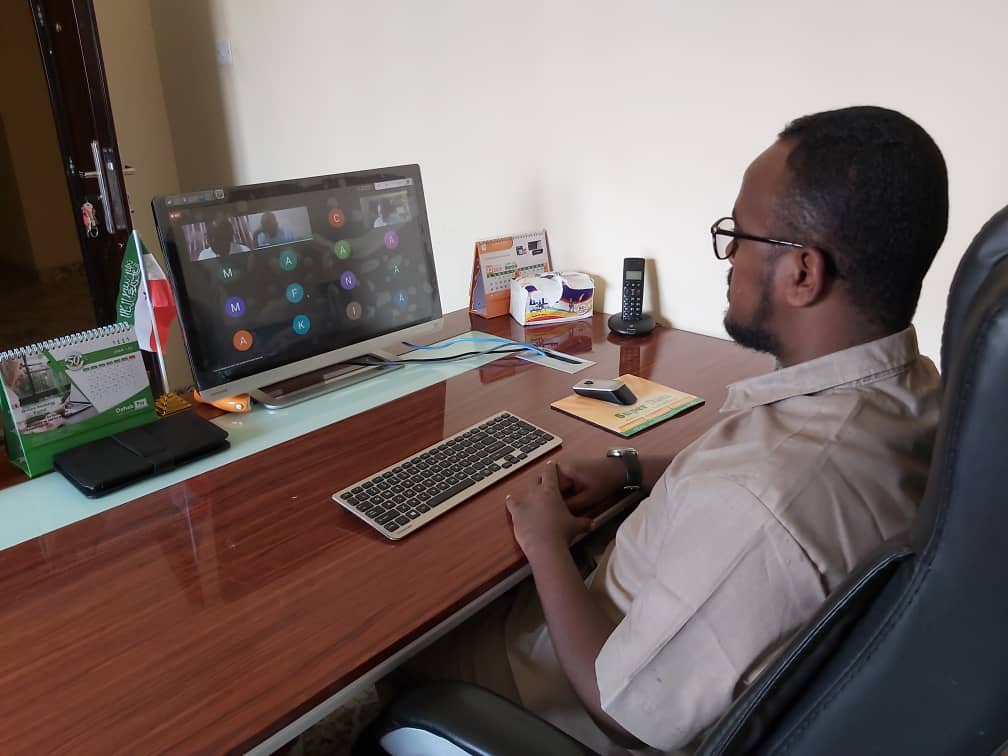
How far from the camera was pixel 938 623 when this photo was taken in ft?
1.58

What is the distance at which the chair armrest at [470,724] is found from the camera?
0.77 m

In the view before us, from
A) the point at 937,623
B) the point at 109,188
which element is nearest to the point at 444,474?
the point at 937,623

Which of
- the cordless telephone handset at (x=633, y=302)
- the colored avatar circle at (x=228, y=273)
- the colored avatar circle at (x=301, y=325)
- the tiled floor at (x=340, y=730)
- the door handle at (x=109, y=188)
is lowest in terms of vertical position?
the tiled floor at (x=340, y=730)

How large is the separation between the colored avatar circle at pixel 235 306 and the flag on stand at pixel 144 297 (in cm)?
9

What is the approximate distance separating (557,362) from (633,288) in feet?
0.95

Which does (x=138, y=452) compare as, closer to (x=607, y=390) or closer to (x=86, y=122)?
(x=607, y=390)

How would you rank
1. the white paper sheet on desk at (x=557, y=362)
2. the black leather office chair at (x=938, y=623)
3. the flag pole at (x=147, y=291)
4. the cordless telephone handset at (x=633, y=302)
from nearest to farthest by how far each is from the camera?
1. the black leather office chair at (x=938, y=623)
2. the flag pole at (x=147, y=291)
3. the white paper sheet on desk at (x=557, y=362)
4. the cordless telephone handset at (x=633, y=302)

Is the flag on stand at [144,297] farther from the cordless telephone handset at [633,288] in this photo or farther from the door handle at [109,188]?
the door handle at [109,188]

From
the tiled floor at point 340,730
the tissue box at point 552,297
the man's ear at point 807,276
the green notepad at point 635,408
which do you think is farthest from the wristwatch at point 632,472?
the tissue box at point 552,297

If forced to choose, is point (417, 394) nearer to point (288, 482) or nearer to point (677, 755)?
point (288, 482)

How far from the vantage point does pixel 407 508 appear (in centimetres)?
108

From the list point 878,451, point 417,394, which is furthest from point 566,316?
point 878,451

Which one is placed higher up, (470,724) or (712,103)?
(712,103)

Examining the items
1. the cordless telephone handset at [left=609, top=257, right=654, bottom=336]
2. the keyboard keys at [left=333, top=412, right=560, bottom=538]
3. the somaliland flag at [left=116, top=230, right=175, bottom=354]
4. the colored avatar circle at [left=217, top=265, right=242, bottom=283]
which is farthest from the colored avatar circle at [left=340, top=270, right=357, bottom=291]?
the cordless telephone handset at [left=609, top=257, right=654, bottom=336]
